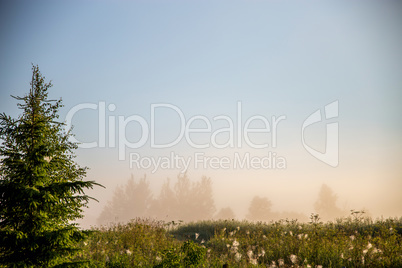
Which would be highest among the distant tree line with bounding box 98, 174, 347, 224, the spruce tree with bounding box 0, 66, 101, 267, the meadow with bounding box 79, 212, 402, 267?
the spruce tree with bounding box 0, 66, 101, 267

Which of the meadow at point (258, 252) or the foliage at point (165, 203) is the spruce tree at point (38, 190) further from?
the foliage at point (165, 203)

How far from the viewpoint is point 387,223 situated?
15.7 metres

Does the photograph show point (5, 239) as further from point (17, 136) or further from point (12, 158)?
point (17, 136)

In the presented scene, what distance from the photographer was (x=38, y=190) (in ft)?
20.1

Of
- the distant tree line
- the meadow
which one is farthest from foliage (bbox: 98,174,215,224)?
the meadow

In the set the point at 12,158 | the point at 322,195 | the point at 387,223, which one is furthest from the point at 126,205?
the point at 12,158

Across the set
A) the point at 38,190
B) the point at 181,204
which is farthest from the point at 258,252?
the point at 181,204

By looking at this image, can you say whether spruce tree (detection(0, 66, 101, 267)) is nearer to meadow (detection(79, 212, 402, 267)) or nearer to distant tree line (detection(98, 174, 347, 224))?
meadow (detection(79, 212, 402, 267))

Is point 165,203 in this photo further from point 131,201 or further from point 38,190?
point 38,190

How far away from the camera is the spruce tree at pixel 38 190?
6.27 m

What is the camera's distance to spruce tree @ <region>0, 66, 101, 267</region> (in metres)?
6.27

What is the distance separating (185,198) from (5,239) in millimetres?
49776

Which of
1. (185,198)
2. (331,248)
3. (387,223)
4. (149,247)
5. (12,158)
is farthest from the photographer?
(185,198)

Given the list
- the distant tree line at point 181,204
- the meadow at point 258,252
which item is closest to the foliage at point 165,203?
the distant tree line at point 181,204
